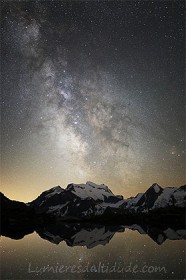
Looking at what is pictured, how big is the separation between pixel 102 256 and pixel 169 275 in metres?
10.2

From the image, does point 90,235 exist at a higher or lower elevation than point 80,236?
higher

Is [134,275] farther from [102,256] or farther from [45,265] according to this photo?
[102,256]

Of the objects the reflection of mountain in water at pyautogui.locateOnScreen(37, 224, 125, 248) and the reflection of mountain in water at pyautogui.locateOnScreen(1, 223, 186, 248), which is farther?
the reflection of mountain in water at pyautogui.locateOnScreen(1, 223, 186, 248)

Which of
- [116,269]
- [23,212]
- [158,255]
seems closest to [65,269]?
[116,269]

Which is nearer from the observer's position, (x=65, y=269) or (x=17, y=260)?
(x=65, y=269)

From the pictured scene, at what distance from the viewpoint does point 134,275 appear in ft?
65.6

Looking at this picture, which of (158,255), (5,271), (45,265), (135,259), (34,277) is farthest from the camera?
(158,255)

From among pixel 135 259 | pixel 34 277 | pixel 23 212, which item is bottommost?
pixel 34 277

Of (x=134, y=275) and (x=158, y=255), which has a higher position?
(x=158, y=255)

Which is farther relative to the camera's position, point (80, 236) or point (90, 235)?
point (90, 235)

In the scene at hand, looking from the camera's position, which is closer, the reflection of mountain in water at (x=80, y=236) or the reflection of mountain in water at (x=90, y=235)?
the reflection of mountain in water at (x=80, y=236)

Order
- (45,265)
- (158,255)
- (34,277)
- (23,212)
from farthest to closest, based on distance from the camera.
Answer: (23,212) < (158,255) < (45,265) < (34,277)

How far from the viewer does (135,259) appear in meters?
26.0

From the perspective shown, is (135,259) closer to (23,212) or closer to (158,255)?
(158,255)
